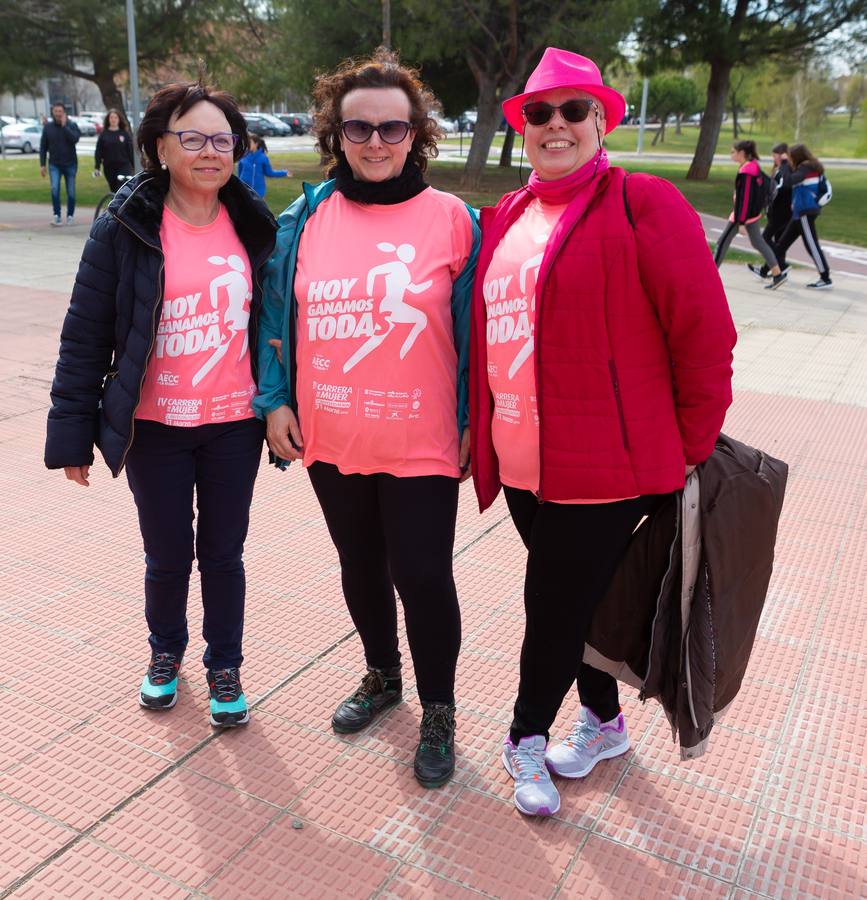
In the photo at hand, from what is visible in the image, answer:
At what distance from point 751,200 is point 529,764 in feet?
32.9

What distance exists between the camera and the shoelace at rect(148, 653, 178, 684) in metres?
3.00

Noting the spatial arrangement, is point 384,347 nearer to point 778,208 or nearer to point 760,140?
point 778,208

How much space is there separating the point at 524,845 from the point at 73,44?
2705 centimetres

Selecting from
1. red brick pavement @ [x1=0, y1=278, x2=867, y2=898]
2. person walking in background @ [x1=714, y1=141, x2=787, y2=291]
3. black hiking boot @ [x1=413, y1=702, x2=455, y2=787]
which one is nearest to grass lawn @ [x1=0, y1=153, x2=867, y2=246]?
person walking in background @ [x1=714, y1=141, x2=787, y2=291]

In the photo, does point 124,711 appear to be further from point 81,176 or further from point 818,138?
point 818,138

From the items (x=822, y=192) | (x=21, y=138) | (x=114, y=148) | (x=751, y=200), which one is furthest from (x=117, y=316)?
(x=21, y=138)

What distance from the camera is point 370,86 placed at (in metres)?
2.51

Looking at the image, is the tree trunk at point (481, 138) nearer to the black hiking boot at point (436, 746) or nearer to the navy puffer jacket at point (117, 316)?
the navy puffer jacket at point (117, 316)

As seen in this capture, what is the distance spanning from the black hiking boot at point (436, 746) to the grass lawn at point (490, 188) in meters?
15.4

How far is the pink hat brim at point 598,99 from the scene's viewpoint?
2279mm

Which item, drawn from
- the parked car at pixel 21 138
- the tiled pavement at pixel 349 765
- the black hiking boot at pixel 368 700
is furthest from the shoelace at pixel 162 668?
the parked car at pixel 21 138

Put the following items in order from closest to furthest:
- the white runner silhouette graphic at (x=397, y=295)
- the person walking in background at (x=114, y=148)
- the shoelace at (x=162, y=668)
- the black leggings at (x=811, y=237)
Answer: the white runner silhouette graphic at (x=397, y=295) → the shoelace at (x=162, y=668) → the black leggings at (x=811, y=237) → the person walking in background at (x=114, y=148)

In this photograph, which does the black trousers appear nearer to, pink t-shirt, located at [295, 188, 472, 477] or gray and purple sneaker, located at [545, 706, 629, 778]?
pink t-shirt, located at [295, 188, 472, 477]

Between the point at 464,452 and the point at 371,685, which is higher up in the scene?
the point at 464,452
